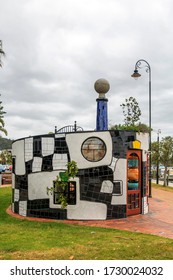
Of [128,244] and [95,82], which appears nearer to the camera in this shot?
[128,244]

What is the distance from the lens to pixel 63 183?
1020 centimetres

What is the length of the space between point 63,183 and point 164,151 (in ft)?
64.2

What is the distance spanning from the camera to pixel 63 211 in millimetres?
10508

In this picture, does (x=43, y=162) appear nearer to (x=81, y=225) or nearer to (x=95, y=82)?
(x=81, y=225)

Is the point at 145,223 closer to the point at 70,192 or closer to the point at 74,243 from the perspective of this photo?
the point at 70,192

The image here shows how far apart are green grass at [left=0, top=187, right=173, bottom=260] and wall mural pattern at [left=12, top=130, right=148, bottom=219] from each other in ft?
3.96

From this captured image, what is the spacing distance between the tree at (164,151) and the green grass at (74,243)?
2003 centimetres

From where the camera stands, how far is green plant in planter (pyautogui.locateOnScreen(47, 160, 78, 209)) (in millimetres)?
10086

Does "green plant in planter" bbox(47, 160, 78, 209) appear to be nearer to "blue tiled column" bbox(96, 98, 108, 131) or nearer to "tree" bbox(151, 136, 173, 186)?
"blue tiled column" bbox(96, 98, 108, 131)

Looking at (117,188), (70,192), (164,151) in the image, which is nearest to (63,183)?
(70,192)

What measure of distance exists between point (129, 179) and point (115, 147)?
156 centimetres
